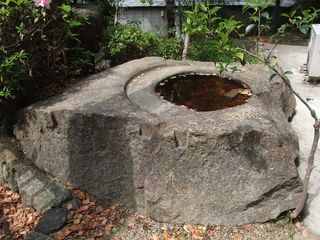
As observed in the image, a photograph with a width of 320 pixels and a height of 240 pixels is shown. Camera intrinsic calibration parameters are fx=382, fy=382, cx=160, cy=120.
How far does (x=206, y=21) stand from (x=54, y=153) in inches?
91.8

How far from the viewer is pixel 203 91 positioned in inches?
199

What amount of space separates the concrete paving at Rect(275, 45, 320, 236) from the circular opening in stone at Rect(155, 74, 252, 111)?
1.20m

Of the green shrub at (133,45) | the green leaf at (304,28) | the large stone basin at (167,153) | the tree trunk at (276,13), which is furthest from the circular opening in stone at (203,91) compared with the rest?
the tree trunk at (276,13)

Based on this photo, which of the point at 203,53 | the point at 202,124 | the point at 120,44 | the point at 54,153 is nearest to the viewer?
the point at 202,124

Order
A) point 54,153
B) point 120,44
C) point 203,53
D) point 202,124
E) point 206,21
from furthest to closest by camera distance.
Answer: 1. point 203,53
2. point 120,44
3. point 54,153
4. point 202,124
5. point 206,21

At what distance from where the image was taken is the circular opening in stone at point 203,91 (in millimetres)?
4680

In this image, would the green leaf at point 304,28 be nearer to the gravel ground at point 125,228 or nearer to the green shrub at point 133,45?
the gravel ground at point 125,228

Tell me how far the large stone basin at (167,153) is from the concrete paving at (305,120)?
33 cm

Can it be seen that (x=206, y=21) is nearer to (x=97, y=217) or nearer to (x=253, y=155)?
(x=253, y=155)

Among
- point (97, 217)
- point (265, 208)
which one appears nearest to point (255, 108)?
point (265, 208)

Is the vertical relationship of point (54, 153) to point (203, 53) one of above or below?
below

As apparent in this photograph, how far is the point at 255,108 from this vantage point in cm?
432

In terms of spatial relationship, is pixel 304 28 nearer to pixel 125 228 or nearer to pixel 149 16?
pixel 125 228

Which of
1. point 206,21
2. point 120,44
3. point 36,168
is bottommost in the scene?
point 36,168
